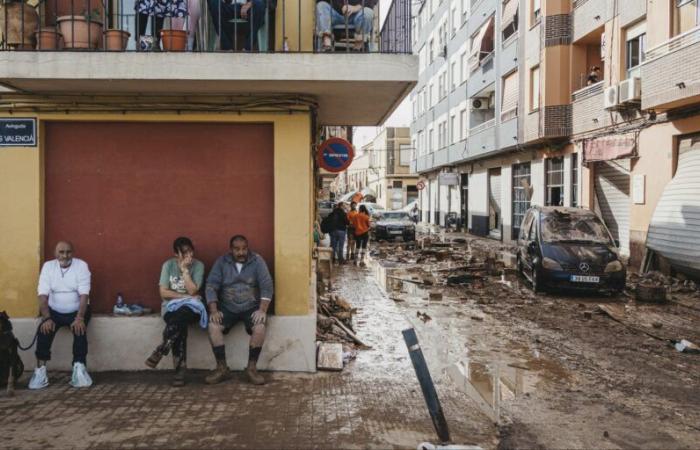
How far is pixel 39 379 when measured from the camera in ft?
23.0

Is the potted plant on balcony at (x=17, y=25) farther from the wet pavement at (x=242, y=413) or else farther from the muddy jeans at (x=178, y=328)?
the wet pavement at (x=242, y=413)

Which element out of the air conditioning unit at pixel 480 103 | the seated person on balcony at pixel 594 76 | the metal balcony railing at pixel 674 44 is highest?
the air conditioning unit at pixel 480 103

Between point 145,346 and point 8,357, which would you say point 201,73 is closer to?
point 145,346

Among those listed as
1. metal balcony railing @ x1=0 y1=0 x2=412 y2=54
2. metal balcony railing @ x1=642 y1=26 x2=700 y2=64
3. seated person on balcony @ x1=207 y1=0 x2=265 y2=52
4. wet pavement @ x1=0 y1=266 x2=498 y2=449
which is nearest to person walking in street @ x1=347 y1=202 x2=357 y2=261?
Result: metal balcony railing @ x1=642 y1=26 x2=700 y2=64

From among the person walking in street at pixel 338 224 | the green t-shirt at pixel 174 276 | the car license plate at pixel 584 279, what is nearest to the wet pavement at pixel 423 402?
the green t-shirt at pixel 174 276

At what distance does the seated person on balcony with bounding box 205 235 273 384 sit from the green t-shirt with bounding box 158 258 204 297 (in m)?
0.25

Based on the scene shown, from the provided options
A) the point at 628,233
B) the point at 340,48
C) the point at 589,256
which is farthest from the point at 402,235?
the point at 340,48

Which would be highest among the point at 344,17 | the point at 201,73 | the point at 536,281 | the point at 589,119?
the point at 589,119

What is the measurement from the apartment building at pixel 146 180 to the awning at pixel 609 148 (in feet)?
43.0

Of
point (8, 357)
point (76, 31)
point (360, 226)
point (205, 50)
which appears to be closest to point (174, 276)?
point (8, 357)

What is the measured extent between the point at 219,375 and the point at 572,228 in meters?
10.4

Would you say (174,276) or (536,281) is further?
(536,281)

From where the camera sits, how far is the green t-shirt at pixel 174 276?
741 cm

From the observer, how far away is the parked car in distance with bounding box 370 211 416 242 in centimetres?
3011
